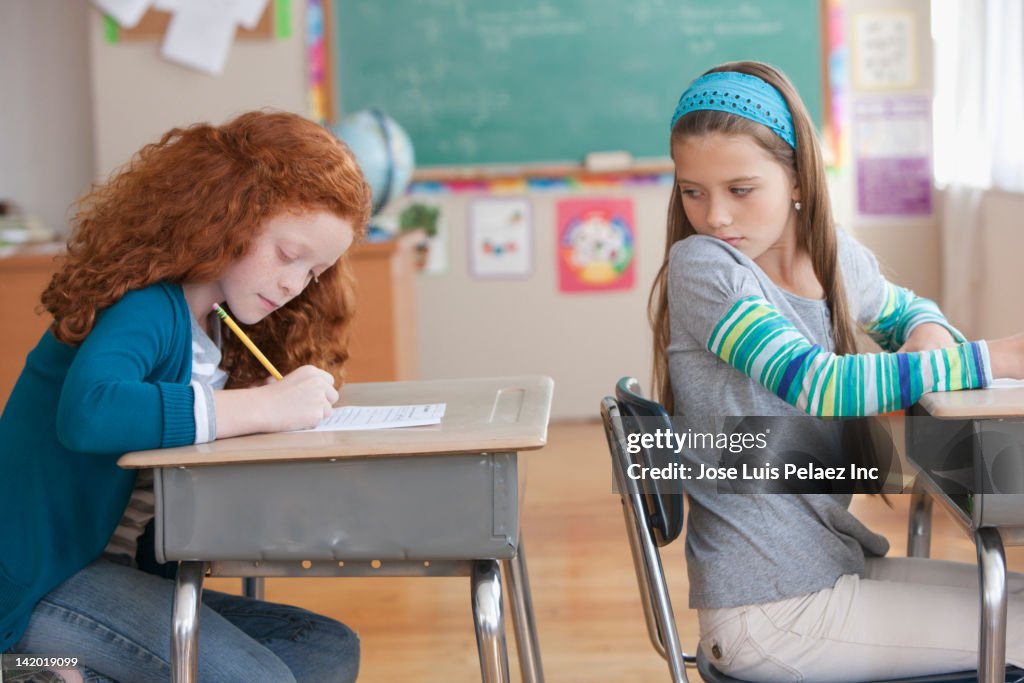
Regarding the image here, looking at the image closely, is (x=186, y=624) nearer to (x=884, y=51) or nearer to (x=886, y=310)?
(x=886, y=310)

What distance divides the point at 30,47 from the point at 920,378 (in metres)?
4.48

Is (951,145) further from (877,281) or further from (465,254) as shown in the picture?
(877,281)

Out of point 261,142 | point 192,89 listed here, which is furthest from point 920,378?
point 192,89

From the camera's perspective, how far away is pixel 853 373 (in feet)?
4.53

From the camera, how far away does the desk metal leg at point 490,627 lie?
4.08 ft

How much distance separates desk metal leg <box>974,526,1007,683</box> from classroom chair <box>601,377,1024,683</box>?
10 cm

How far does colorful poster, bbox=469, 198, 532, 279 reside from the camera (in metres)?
4.81

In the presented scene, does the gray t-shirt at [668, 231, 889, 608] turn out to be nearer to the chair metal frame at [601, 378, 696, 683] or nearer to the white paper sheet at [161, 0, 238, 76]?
the chair metal frame at [601, 378, 696, 683]

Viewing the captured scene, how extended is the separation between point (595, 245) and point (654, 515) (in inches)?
136

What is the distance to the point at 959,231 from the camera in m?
4.16

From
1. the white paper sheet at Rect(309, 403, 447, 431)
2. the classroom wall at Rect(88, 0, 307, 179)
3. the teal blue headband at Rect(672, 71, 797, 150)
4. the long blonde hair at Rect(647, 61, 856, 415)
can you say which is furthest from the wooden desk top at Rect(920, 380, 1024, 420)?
the classroom wall at Rect(88, 0, 307, 179)

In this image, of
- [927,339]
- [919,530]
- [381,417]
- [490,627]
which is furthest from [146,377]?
[919,530]

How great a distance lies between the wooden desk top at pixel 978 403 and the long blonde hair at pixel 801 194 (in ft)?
0.84

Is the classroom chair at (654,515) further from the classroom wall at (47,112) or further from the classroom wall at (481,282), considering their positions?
the classroom wall at (47,112)
